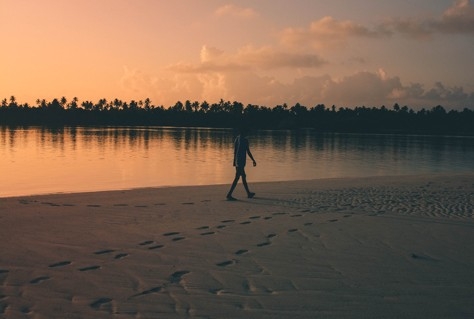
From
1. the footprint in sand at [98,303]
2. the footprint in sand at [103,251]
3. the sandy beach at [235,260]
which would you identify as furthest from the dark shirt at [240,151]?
the footprint in sand at [98,303]

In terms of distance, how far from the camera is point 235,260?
6863 millimetres

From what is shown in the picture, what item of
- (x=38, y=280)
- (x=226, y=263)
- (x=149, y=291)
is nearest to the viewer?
(x=149, y=291)

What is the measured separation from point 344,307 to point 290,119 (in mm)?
187231

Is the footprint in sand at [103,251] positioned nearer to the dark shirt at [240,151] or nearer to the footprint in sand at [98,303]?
the footprint in sand at [98,303]

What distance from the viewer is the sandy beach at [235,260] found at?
5.07 meters

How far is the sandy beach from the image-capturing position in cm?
507

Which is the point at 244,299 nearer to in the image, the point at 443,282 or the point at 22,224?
the point at 443,282

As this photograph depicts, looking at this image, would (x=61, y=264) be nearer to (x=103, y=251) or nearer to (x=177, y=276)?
(x=103, y=251)

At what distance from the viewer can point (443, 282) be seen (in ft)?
19.5

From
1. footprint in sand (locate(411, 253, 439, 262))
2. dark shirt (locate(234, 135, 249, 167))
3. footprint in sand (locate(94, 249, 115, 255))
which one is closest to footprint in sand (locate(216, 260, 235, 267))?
footprint in sand (locate(94, 249, 115, 255))

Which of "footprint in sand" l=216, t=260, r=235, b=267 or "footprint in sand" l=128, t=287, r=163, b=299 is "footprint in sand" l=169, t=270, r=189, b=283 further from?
"footprint in sand" l=216, t=260, r=235, b=267

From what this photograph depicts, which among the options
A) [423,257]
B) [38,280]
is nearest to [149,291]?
[38,280]

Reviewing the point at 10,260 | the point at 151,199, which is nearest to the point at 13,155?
the point at 151,199

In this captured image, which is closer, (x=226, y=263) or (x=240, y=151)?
(x=226, y=263)
